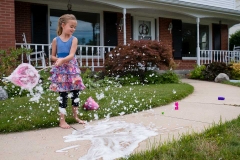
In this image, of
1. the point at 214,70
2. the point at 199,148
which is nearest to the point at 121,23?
the point at 214,70

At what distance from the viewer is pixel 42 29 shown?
912 cm

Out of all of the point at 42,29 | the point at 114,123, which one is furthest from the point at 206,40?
the point at 114,123

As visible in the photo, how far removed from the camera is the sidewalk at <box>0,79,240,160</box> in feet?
8.16

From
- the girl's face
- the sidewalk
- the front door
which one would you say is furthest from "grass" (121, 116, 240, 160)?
the front door

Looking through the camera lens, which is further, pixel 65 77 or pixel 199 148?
pixel 65 77

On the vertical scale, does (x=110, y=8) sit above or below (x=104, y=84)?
above

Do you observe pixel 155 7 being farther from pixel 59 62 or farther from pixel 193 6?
pixel 59 62

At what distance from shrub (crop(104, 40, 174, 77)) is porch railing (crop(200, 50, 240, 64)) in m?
5.15

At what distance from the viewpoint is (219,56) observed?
13.9m

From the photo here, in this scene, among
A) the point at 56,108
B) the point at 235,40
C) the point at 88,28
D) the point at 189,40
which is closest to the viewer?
the point at 56,108

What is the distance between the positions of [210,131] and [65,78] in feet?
5.82

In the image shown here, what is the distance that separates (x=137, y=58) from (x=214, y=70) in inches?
147

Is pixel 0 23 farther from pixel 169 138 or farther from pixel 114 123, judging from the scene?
pixel 169 138

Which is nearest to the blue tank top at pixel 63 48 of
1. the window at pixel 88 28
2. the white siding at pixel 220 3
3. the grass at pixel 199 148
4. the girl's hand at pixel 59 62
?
the girl's hand at pixel 59 62
